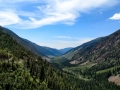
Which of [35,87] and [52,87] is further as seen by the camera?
[52,87]

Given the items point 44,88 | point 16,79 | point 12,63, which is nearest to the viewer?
point 16,79

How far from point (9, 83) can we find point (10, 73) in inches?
636

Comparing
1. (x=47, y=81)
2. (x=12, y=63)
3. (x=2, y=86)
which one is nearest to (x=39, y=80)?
(x=47, y=81)

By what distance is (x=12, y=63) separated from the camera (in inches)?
7633

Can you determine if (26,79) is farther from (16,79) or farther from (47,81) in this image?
(47,81)

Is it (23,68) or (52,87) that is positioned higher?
(23,68)

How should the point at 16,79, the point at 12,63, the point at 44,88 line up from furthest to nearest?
1. the point at 12,63
2. the point at 44,88
3. the point at 16,79

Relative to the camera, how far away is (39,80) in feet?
636

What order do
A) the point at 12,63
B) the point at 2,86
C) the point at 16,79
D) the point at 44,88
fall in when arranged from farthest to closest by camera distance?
the point at 12,63
the point at 44,88
the point at 16,79
the point at 2,86

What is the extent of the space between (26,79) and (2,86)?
25667 millimetres

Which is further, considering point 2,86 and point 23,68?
point 23,68

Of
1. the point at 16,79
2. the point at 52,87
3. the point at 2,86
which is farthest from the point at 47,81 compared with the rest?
the point at 2,86

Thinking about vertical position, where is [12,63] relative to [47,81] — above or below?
above

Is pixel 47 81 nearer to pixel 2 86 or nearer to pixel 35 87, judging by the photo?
pixel 35 87
